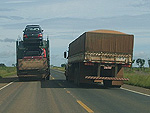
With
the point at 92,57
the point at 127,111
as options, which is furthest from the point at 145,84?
the point at 127,111

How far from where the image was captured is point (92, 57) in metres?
17.9

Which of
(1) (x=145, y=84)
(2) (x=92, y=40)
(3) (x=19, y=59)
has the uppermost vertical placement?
(2) (x=92, y=40)

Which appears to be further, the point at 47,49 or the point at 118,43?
the point at 47,49

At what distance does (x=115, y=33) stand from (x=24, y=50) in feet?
38.1

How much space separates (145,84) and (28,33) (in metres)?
12.8

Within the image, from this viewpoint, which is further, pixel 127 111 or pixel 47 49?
pixel 47 49

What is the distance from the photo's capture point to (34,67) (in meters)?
24.8

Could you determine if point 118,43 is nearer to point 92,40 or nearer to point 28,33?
point 92,40

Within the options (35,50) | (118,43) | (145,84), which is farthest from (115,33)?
(35,50)

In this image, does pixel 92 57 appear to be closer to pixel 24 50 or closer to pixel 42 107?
pixel 42 107

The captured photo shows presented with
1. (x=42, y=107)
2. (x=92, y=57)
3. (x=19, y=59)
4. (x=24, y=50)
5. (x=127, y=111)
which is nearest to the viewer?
(x=127, y=111)

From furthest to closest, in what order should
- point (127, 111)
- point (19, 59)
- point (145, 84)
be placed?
point (19, 59)
point (145, 84)
point (127, 111)

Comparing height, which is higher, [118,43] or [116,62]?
[118,43]

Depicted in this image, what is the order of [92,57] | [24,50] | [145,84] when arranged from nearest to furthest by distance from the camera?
[92,57], [145,84], [24,50]
